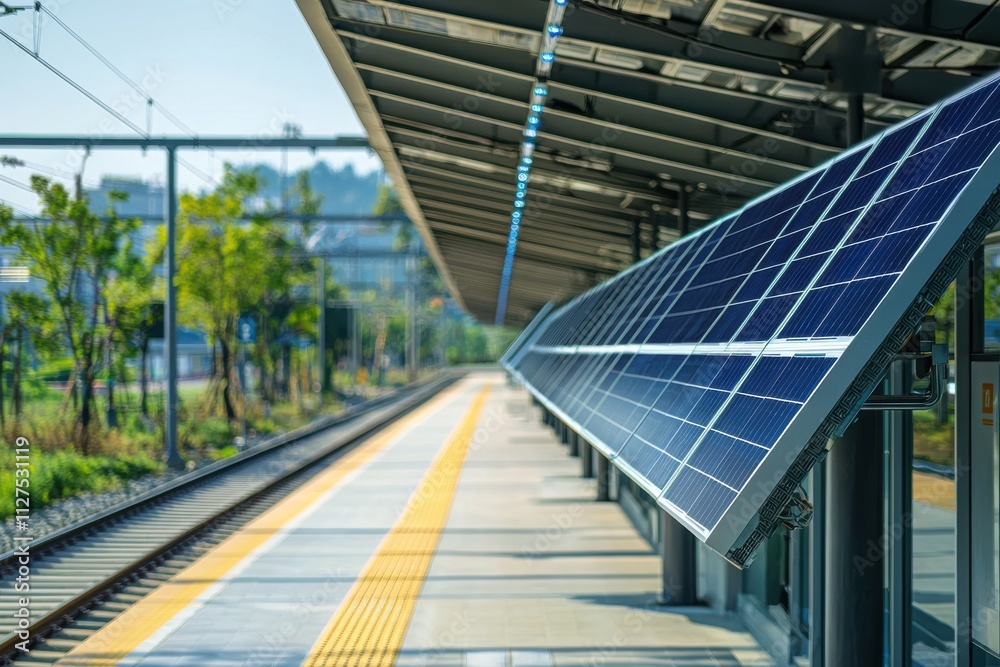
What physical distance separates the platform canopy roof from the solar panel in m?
1.30

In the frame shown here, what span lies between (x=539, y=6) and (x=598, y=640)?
6353 millimetres

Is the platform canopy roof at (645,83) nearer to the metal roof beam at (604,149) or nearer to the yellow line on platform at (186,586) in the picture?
the metal roof beam at (604,149)

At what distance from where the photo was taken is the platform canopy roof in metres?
6.54

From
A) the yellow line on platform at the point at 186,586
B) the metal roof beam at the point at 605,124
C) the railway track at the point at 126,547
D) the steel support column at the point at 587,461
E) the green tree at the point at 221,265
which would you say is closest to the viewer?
the yellow line on platform at the point at 186,586

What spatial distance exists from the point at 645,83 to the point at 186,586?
27.6 ft

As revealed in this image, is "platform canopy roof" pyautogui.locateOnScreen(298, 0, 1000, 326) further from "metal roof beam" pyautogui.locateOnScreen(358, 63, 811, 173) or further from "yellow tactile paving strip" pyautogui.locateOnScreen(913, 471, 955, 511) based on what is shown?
"yellow tactile paving strip" pyautogui.locateOnScreen(913, 471, 955, 511)

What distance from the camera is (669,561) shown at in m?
10.8

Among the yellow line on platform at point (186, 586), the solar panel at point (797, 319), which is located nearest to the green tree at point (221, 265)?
the yellow line on platform at point (186, 586)

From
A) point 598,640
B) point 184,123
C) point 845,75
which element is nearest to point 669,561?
point 598,640

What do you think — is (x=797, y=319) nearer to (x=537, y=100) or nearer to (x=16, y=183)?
(x=537, y=100)

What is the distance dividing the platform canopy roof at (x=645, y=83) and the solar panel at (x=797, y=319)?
4.25 ft

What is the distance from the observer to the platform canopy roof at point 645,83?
654 cm

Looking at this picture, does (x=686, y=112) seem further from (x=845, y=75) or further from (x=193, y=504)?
(x=193, y=504)

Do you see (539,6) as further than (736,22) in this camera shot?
Yes
